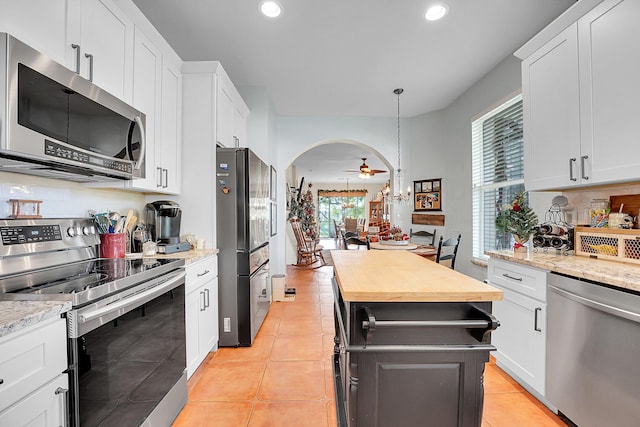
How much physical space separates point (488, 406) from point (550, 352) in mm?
510

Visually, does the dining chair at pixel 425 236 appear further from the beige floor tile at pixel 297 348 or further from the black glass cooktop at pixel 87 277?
the black glass cooktop at pixel 87 277

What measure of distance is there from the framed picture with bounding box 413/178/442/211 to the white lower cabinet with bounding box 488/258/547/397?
251 cm

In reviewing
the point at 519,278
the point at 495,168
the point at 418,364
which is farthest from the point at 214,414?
the point at 495,168

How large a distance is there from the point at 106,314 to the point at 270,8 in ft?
7.86

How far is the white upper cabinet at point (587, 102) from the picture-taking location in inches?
61.4

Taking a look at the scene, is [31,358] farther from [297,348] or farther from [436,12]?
[436,12]

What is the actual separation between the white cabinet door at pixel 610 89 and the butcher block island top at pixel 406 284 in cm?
117

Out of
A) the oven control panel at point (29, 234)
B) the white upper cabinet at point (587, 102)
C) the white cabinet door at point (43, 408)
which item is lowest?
the white cabinet door at point (43, 408)

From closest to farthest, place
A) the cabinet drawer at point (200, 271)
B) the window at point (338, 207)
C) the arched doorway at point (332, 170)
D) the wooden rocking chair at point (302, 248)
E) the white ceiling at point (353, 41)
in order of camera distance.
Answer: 1. the cabinet drawer at point (200, 271)
2. the white ceiling at point (353, 41)
3. the arched doorway at point (332, 170)
4. the wooden rocking chair at point (302, 248)
5. the window at point (338, 207)

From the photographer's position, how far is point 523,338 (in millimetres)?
1893

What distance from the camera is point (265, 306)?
3.25 metres

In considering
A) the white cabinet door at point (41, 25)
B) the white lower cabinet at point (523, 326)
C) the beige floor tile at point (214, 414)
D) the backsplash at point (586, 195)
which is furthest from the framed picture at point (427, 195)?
the white cabinet door at point (41, 25)

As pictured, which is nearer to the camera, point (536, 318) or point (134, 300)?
point (134, 300)

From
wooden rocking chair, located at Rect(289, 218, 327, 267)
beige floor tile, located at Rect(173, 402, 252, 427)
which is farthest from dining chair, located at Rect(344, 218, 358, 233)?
beige floor tile, located at Rect(173, 402, 252, 427)
